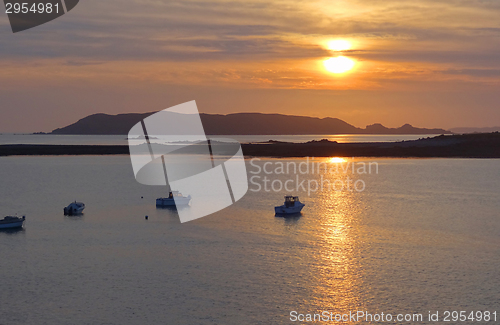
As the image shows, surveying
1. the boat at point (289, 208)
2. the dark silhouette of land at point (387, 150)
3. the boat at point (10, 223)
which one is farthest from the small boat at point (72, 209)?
the dark silhouette of land at point (387, 150)

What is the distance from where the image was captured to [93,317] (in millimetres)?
24078

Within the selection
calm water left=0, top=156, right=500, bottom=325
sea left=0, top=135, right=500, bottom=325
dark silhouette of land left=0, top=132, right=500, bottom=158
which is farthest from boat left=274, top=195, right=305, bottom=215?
dark silhouette of land left=0, top=132, right=500, bottom=158

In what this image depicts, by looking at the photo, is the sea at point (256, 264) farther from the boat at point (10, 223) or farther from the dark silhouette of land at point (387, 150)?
the dark silhouette of land at point (387, 150)

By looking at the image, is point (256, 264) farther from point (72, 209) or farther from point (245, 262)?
point (72, 209)

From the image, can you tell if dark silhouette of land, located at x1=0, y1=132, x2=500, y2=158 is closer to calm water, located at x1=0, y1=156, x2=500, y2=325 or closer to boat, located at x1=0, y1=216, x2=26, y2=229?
calm water, located at x1=0, y1=156, x2=500, y2=325

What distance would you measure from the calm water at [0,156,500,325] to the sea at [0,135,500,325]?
0.11 m

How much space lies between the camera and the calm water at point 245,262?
84.0 ft

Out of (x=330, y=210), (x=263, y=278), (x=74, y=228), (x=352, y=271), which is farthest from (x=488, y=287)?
(x=74, y=228)

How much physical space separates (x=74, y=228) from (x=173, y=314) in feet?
80.4

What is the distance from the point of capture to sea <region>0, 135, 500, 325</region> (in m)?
25.0

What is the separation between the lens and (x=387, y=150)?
158875 millimetres

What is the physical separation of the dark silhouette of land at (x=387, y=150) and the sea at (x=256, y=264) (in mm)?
88969

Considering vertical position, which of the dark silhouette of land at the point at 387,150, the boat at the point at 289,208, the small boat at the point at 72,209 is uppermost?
the dark silhouette of land at the point at 387,150

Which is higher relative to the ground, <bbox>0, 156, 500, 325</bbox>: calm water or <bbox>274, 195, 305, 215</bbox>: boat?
<bbox>274, 195, 305, 215</bbox>: boat
